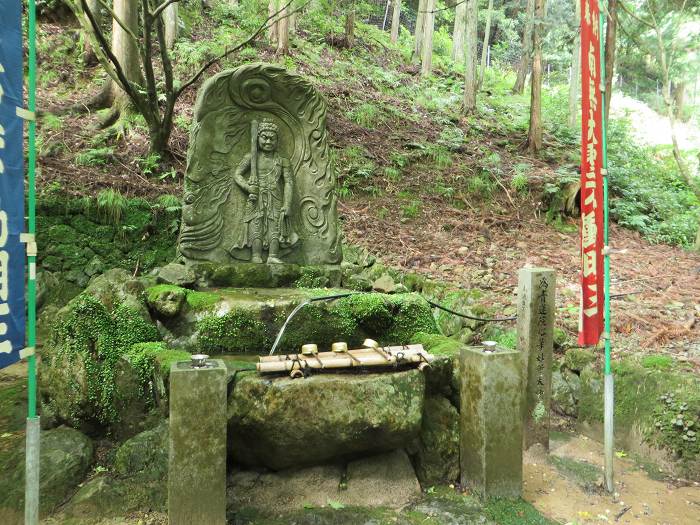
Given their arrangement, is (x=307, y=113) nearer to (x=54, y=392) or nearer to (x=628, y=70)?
(x=54, y=392)

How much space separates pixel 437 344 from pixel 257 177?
8.50ft

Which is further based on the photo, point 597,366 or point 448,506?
point 597,366

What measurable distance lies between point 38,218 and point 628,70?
21.2m

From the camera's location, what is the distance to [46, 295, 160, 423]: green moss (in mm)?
3912

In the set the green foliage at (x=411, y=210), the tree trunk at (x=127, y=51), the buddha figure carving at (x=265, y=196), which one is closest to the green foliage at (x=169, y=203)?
the tree trunk at (x=127, y=51)

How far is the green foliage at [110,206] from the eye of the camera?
8.22 meters

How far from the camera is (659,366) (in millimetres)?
4461

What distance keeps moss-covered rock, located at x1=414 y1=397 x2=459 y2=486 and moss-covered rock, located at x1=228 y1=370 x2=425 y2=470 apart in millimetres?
376

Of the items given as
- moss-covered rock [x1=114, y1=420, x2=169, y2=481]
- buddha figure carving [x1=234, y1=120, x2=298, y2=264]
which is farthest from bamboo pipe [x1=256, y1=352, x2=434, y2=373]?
buddha figure carving [x1=234, y1=120, x2=298, y2=264]

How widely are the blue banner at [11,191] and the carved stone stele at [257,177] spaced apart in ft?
8.04

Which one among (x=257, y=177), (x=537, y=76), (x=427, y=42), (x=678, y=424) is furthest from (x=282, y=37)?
(x=678, y=424)

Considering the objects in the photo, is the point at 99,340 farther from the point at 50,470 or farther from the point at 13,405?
the point at 13,405

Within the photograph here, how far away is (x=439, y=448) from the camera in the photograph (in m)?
3.65

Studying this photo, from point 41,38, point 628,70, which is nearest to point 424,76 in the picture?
point 628,70
